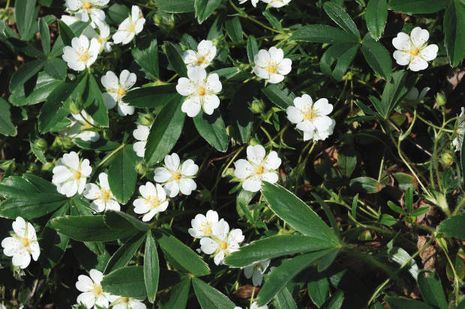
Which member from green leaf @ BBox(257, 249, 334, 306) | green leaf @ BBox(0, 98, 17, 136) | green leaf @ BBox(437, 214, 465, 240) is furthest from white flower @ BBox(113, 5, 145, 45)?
green leaf @ BBox(437, 214, 465, 240)

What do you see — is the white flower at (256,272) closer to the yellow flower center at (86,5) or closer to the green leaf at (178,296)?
the green leaf at (178,296)

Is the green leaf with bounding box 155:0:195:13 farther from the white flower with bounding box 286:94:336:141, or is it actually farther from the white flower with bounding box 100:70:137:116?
the white flower with bounding box 286:94:336:141

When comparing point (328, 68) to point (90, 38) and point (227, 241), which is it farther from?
point (90, 38)

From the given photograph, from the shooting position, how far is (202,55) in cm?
216

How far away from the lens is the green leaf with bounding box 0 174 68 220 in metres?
2.14

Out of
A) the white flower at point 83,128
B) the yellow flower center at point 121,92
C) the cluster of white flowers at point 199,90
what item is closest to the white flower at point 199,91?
the cluster of white flowers at point 199,90

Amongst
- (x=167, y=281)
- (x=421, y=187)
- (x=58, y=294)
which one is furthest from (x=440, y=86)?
(x=58, y=294)

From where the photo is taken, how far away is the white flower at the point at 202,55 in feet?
7.04

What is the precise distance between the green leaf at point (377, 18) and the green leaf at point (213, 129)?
1.55 ft

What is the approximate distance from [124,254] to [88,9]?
0.80 metres

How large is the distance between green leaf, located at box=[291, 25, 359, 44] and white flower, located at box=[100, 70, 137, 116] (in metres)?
0.49

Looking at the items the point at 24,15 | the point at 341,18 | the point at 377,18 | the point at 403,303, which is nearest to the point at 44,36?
the point at 24,15

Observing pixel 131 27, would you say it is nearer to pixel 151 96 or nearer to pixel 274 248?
pixel 151 96

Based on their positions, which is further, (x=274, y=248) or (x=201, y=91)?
(x=201, y=91)
